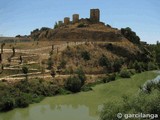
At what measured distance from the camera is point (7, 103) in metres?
32.7

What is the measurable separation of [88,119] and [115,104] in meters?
9.00

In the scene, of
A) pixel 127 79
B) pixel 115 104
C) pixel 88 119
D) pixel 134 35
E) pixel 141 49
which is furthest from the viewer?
pixel 134 35

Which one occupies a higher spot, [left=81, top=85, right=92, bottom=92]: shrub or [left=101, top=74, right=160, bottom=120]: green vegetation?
[left=101, top=74, right=160, bottom=120]: green vegetation

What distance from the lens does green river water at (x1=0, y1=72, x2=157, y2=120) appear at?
30562 mm

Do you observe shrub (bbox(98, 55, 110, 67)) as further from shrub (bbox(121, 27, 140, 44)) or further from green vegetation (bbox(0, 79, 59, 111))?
shrub (bbox(121, 27, 140, 44))

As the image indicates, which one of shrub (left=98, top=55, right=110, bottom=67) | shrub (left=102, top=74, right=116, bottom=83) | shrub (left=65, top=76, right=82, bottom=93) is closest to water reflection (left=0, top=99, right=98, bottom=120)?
shrub (left=65, top=76, right=82, bottom=93)

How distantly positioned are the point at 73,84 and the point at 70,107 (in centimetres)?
845

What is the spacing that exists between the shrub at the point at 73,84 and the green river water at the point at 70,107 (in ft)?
3.88

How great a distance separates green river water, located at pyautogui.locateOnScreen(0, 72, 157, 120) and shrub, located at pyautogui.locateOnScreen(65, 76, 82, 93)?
1182 mm

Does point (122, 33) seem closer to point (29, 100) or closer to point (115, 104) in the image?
point (29, 100)

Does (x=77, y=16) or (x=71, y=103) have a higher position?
(x=77, y=16)

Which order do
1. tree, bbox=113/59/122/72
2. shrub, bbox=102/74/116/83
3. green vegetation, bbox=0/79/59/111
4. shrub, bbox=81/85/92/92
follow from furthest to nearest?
tree, bbox=113/59/122/72 < shrub, bbox=102/74/116/83 < shrub, bbox=81/85/92/92 < green vegetation, bbox=0/79/59/111

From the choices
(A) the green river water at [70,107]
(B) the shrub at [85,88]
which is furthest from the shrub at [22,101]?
(B) the shrub at [85,88]

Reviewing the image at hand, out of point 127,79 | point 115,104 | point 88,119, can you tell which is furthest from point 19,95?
point 127,79
